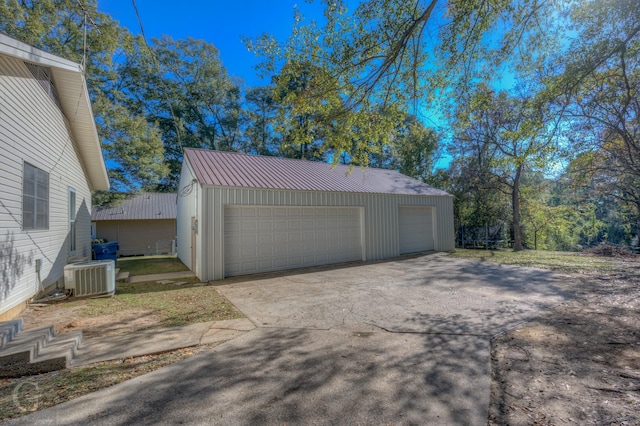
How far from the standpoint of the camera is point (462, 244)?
17.9m

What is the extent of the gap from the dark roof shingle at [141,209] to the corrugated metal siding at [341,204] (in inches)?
474

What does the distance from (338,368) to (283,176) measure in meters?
8.29

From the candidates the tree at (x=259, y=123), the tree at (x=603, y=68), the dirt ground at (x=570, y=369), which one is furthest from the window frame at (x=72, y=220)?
the tree at (x=259, y=123)

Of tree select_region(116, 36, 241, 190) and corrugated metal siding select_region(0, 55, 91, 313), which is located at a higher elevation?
tree select_region(116, 36, 241, 190)

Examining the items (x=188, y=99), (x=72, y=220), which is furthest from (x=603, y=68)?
(x=188, y=99)

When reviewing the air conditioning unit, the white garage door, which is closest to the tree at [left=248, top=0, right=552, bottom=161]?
the air conditioning unit

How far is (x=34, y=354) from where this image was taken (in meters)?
3.07

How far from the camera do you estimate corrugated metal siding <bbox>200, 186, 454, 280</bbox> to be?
26.4 ft

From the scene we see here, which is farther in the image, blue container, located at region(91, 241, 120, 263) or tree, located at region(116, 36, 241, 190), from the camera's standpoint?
tree, located at region(116, 36, 241, 190)

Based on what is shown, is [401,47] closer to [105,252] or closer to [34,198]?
[34,198]

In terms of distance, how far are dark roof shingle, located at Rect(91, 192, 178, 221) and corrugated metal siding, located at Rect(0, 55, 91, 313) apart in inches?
463

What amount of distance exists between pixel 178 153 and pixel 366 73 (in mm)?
23133

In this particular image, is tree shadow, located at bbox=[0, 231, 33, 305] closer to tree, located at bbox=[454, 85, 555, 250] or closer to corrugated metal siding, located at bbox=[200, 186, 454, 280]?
corrugated metal siding, located at bbox=[200, 186, 454, 280]

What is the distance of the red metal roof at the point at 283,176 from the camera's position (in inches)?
356
